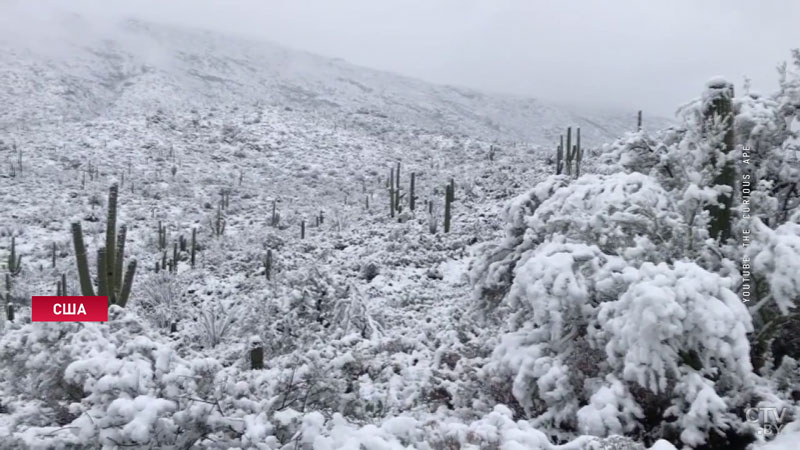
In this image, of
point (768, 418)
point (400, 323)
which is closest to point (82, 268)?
point (400, 323)

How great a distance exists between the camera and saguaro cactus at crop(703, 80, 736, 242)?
208 inches

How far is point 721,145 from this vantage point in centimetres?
534

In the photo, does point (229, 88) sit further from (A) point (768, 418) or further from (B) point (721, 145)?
(A) point (768, 418)

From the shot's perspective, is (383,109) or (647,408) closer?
(647,408)

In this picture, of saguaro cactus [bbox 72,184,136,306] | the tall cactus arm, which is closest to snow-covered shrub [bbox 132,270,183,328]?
saguaro cactus [bbox 72,184,136,306]

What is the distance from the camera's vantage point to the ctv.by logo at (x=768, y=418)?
3.89 m

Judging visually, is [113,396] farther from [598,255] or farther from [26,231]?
[26,231]

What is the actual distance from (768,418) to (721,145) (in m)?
2.57

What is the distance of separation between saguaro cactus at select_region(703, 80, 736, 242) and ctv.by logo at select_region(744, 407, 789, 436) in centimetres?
180

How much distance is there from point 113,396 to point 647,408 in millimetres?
3635

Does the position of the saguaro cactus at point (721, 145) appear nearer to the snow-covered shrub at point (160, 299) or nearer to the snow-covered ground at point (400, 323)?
the snow-covered ground at point (400, 323)

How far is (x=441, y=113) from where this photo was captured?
69.7 m

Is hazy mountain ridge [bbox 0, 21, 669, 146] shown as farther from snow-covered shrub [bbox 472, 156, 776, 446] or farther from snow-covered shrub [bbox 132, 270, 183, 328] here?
snow-covered shrub [bbox 472, 156, 776, 446]

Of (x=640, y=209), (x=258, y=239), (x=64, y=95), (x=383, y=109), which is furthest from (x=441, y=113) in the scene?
(x=640, y=209)
